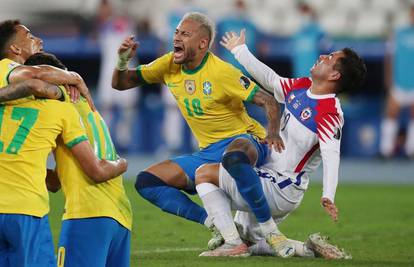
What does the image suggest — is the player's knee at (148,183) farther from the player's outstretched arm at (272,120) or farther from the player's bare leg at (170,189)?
the player's outstretched arm at (272,120)

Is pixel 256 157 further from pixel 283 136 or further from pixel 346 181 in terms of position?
pixel 346 181

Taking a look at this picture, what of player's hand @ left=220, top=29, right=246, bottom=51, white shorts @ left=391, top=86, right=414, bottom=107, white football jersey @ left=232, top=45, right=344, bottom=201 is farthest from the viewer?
white shorts @ left=391, top=86, right=414, bottom=107

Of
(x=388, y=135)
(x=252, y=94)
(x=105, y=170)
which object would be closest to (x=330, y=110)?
(x=252, y=94)

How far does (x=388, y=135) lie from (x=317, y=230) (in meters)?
7.71

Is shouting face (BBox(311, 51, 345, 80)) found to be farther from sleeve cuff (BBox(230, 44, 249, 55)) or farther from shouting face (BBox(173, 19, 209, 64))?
shouting face (BBox(173, 19, 209, 64))

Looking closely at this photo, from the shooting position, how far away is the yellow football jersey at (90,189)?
5.11m

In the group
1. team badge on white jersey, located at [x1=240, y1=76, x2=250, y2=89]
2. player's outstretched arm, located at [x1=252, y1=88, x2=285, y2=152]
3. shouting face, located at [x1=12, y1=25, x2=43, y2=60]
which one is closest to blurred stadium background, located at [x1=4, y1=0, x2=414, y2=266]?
team badge on white jersey, located at [x1=240, y1=76, x2=250, y2=89]

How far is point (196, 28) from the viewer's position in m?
7.46

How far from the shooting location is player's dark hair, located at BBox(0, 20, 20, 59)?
5469 millimetres

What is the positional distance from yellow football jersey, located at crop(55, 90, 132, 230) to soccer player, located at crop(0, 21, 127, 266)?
8 centimetres

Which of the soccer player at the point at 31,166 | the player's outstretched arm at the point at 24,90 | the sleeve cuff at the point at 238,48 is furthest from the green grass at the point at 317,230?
the player's outstretched arm at the point at 24,90

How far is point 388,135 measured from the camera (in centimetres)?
1644

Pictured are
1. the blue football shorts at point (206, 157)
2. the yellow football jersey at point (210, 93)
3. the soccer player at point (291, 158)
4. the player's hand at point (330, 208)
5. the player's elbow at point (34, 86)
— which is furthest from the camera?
the blue football shorts at point (206, 157)

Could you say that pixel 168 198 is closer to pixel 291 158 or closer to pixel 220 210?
pixel 220 210
